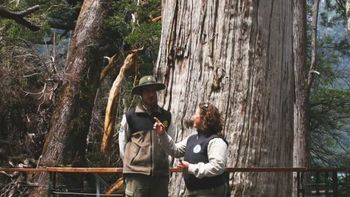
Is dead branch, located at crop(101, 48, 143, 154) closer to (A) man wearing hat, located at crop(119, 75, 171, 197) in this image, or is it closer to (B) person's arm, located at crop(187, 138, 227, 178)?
(A) man wearing hat, located at crop(119, 75, 171, 197)

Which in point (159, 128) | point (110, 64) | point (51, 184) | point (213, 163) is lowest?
point (51, 184)

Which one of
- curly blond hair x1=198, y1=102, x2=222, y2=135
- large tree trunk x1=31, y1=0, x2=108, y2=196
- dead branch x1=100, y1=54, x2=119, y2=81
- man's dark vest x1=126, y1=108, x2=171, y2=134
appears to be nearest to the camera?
curly blond hair x1=198, y1=102, x2=222, y2=135

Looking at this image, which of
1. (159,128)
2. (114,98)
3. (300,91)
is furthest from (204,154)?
(300,91)

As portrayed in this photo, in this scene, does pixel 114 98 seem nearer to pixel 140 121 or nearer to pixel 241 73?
pixel 140 121

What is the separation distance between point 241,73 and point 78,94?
8975 millimetres

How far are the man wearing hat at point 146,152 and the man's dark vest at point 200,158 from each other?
1.06 ft

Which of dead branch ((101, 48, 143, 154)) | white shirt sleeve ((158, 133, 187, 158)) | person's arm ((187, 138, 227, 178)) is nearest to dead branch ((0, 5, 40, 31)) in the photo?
dead branch ((101, 48, 143, 154))

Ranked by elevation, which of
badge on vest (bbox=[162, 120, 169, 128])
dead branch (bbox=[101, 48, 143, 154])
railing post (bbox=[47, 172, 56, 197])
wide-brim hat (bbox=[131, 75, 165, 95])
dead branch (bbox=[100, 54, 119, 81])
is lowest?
railing post (bbox=[47, 172, 56, 197])

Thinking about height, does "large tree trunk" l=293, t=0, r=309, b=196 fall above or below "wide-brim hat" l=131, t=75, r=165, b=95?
above

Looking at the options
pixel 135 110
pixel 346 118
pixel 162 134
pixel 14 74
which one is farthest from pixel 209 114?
pixel 346 118

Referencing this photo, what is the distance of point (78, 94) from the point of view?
1317 cm

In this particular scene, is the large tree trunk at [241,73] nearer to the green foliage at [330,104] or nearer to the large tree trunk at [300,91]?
the large tree trunk at [300,91]

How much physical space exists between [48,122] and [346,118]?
516 inches

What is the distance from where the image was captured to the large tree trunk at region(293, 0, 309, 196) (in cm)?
1583
